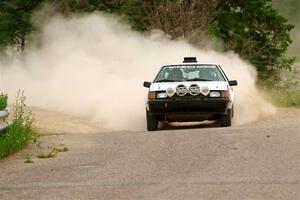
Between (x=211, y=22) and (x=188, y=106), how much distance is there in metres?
20.9

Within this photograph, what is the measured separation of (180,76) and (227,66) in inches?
Answer: 391

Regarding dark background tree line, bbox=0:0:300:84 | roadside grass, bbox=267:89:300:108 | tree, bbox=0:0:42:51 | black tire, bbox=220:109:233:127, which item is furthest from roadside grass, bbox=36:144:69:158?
tree, bbox=0:0:42:51

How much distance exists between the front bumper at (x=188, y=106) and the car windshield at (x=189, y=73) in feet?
3.17

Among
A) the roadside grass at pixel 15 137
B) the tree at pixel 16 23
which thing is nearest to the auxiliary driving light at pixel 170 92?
the roadside grass at pixel 15 137

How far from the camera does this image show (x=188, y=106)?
16.1 meters

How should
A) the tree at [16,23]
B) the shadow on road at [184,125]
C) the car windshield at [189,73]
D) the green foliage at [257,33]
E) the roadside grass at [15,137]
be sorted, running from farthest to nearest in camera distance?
1. the tree at [16,23]
2. the green foliage at [257,33]
3. the shadow on road at [184,125]
4. the car windshield at [189,73]
5. the roadside grass at [15,137]

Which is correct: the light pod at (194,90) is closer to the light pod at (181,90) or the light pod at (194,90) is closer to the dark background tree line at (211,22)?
the light pod at (181,90)

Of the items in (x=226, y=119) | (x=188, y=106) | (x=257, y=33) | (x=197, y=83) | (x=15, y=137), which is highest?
(x=257, y=33)

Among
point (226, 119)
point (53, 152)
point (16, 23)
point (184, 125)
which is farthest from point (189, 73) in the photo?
point (16, 23)

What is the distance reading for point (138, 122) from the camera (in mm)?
19562

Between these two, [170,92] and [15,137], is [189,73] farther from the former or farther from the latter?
[15,137]

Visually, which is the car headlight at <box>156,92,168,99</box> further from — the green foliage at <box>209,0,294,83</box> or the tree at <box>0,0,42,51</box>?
the tree at <box>0,0,42,51</box>

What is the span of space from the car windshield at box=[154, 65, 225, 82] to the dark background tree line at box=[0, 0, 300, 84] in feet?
50.0

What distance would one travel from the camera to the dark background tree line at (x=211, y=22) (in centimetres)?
3431
